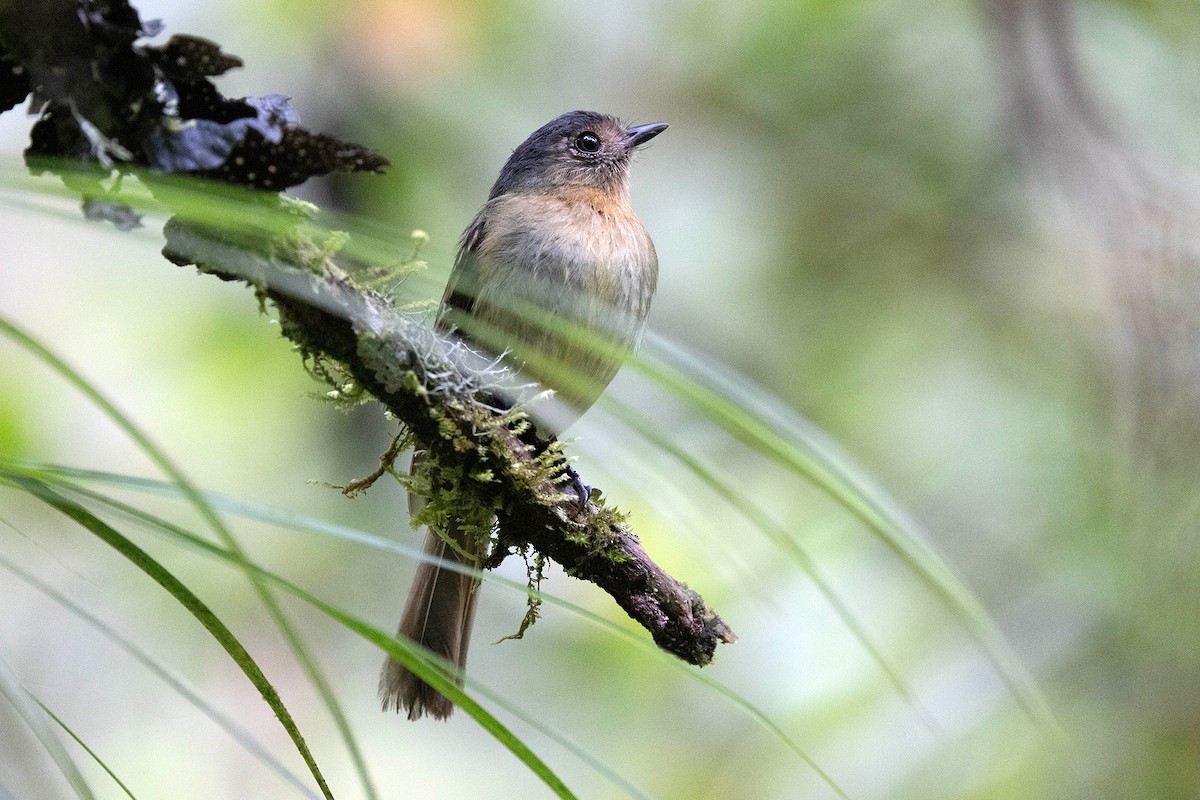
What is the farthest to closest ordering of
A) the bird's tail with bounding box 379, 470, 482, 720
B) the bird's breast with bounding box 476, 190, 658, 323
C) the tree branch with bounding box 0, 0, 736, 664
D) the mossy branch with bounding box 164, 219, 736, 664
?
the bird's breast with bounding box 476, 190, 658, 323, the bird's tail with bounding box 379, 470, 482, 720, the mossy branch with bounding box 164, 219, 736, 664, the tree branch with bounding box 0, 0, 736, 664

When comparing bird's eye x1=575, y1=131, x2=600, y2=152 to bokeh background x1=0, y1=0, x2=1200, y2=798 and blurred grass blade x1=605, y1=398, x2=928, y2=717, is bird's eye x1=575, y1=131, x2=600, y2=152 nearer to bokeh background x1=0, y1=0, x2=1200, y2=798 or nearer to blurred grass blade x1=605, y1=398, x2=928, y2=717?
bokeh background x1=0, y1=0, x2=1200, y2=798

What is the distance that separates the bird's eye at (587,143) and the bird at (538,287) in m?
0.08

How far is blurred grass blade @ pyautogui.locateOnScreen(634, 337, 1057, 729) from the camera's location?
0.98 m

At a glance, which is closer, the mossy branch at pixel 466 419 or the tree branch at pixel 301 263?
the tree branch at pixel 301 263

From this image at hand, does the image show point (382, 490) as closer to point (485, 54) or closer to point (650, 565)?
point (485, 54)

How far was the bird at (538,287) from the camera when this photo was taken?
8.26 feet

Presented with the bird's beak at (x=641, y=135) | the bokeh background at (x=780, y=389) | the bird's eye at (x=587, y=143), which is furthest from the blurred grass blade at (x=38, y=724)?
the bird's beak at (x=641, y=135)

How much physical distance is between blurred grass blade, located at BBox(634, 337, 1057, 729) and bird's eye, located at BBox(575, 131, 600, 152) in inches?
104

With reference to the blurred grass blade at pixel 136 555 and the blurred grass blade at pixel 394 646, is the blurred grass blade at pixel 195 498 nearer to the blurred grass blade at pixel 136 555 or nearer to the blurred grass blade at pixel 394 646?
the blurred grass blade at pixel 394 646

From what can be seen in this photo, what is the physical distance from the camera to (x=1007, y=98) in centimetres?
449

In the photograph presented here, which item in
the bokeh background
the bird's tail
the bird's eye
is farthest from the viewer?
the bokeh background

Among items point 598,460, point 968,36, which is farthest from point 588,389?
point 968,36

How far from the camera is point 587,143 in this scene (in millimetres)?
3666

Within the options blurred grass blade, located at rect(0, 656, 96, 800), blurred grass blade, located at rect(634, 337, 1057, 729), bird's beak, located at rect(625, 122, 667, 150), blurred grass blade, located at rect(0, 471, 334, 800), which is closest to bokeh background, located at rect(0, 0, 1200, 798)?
bird's beak, located at rect(625, 122, 667, 150)
